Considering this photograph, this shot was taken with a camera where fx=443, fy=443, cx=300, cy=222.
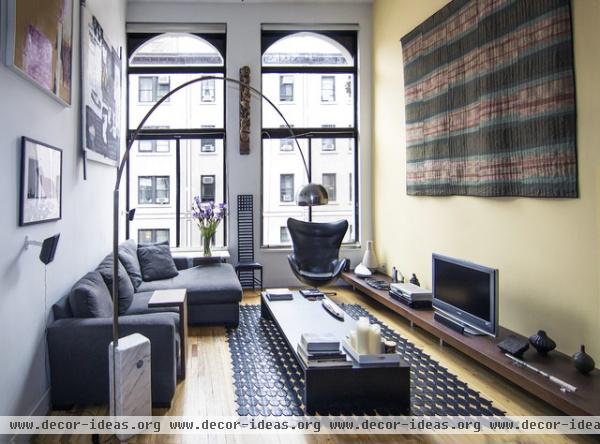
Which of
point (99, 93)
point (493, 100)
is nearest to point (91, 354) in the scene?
point (99, 93)

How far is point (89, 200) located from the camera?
425cm

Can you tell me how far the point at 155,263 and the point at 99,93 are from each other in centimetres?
199

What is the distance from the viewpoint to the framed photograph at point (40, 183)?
102 inches

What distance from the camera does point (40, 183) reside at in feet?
9.38

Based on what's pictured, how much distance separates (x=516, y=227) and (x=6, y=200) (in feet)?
11.9

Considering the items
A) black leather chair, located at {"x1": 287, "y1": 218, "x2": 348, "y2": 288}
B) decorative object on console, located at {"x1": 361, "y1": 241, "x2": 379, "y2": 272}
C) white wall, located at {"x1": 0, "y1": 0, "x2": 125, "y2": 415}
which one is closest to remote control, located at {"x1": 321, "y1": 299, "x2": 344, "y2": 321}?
black leather chair, located at {"x1": 287, "y1": 218, "x2": 348, "y2": 288}

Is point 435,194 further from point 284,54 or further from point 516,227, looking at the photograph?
point 284,54

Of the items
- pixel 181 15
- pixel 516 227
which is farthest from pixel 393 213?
pixel 181 15

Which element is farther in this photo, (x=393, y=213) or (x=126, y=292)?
(x=393, y=213)

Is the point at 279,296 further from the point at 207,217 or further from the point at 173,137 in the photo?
the point at 173,137

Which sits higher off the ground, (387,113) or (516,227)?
(387,113)

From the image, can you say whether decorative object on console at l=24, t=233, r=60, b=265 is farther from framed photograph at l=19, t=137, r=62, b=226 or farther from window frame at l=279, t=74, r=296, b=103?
window frame at l=279, t=74, r=296, b=103

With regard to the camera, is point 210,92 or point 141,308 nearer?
point 141,308

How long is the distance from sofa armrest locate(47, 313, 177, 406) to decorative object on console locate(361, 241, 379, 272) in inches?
Result: 158
